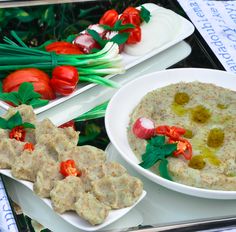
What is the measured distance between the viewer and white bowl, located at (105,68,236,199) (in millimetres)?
1324

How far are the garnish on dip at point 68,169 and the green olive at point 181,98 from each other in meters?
0.38

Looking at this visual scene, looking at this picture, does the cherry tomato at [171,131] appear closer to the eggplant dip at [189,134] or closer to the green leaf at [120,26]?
the eggplant dip at [189,134]

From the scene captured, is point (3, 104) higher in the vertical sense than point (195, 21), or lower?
higher

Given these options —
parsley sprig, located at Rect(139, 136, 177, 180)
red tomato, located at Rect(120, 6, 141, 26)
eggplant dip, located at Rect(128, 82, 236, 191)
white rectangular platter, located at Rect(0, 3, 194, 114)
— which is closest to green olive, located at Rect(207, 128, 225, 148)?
eggplant dip, located at Rect(128, 82, 236, 191)

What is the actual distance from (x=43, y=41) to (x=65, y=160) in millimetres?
689

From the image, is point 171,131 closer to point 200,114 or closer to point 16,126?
point 200,114

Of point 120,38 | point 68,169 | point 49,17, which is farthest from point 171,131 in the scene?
point 49,17

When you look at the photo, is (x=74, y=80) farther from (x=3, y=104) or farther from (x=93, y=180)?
(x=93, y=180)

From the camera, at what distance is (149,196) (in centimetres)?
137

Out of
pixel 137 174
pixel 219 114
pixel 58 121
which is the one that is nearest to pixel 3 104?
pixel 58 121

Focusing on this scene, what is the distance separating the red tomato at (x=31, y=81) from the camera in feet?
5.30

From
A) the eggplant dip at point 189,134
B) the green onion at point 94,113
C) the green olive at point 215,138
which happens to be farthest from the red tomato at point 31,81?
the green olive at point 215,138

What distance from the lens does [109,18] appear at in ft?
6.43

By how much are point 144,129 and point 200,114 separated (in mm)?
176
